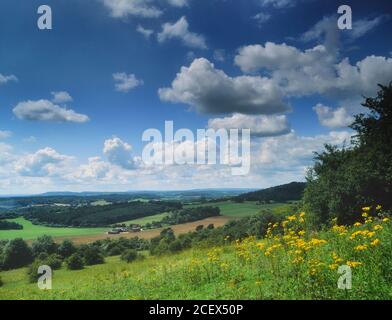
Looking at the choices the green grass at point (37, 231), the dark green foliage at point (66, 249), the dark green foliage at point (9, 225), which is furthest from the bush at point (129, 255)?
the dark green foliage at point (9, 225)

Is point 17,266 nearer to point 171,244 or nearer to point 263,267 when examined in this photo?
point 171,244

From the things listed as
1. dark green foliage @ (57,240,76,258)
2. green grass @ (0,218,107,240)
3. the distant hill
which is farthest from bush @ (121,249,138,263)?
the distant hill

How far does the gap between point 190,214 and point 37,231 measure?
61.9 ft

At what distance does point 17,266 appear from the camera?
122 ft

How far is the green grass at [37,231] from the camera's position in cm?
3922

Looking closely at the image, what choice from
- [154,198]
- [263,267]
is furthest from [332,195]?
[154,198]

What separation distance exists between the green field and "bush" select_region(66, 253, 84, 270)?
1242 cm

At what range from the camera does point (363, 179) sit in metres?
20.5

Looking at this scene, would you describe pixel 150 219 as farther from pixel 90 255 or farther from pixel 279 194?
pixel 279 194

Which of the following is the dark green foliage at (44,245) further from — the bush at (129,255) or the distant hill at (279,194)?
the distant hill at (279,194)

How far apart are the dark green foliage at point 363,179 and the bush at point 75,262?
18.2 meters

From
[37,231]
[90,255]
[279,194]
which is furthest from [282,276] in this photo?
[37,231]
